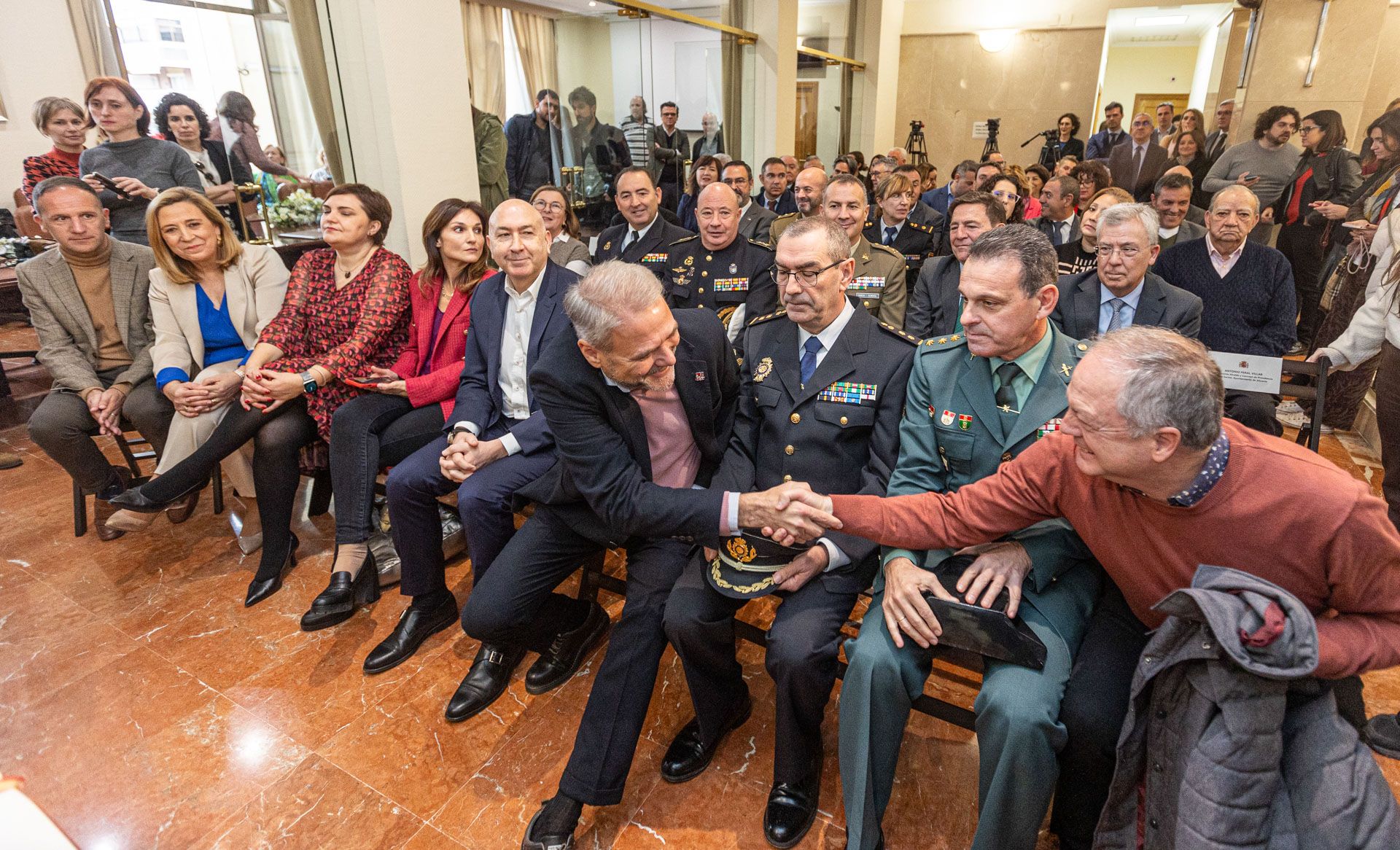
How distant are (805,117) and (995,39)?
3703mm

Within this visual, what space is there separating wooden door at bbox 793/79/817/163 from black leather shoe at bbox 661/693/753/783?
31.1 feet

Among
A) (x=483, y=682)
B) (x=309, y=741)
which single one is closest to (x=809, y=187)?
(x=483, y=682)

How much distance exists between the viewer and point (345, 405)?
275cm

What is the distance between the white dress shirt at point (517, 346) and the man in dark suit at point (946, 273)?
1731mm

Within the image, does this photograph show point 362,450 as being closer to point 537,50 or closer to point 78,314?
point 78,314

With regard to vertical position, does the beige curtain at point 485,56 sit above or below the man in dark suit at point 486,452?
above

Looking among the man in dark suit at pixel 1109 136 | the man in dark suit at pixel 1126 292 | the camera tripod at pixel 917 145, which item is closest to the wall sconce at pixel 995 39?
the camera tripod at pixel 917 145

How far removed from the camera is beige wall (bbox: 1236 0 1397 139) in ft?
20.7

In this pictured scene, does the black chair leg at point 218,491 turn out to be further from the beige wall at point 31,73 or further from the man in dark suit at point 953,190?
the man in dark suit at point 953,190

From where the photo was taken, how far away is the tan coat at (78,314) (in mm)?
3039

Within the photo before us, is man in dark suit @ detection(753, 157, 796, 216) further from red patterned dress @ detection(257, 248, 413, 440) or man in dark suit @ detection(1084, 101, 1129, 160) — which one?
man in dark suit @ detection(1084, 101, 1129, 160)

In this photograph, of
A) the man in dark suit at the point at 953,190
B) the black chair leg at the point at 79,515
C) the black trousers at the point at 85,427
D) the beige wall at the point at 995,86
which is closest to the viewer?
the black trousers at the point at 85,427

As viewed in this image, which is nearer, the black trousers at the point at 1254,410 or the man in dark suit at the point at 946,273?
the black trousers at the point at 1254,410

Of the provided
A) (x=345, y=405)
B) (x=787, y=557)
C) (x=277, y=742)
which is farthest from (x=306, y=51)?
→ (x=787, y=557)
